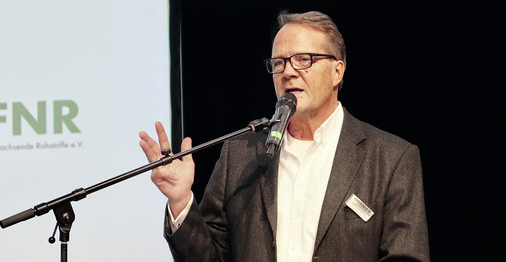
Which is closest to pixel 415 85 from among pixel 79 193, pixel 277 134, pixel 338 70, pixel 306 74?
pixel 338 70

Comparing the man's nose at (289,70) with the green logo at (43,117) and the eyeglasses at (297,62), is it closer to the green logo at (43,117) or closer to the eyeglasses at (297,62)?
the eyeglasses at (297,62)

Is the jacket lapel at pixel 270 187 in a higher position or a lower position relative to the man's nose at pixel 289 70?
lower

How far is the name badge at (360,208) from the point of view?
2396 millimetres

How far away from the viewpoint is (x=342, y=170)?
249 centimetres

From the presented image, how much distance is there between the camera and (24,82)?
3.49m

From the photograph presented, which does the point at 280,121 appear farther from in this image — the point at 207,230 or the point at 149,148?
the point at 207,230

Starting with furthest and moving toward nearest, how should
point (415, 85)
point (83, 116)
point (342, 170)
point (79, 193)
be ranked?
1. point (415, 85)
2. point (83, 116)
3. point (342, 170)
4. point (79, 193)

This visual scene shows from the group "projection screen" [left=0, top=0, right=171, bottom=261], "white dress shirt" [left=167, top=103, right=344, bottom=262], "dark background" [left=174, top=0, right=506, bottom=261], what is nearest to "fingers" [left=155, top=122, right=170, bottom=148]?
"white dress shirt" [left=167, top=103, right=344, bottom=262]

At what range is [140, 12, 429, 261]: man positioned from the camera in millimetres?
2387

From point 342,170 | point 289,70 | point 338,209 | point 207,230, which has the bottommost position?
point 207,230

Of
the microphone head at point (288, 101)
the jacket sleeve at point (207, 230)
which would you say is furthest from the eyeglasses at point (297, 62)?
the jacket sleeve at point (207, 230)

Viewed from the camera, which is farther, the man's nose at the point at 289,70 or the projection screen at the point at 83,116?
the projection screen at the point at 83,116

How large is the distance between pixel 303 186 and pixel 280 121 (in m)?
0.46

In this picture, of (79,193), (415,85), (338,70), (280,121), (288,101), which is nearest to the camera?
(79,193)
